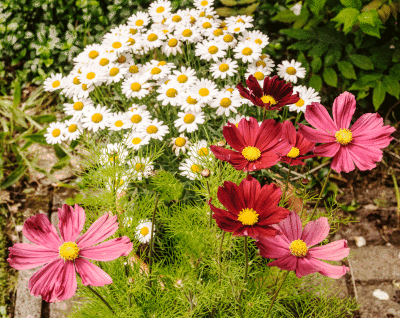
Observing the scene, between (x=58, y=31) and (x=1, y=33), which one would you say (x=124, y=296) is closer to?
(x=58, y=31)

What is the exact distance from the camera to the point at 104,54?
4.87 ft

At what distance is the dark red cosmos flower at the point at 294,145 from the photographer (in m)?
0.80

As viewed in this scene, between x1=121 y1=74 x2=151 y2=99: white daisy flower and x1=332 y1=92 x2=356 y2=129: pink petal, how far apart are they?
2.59ft

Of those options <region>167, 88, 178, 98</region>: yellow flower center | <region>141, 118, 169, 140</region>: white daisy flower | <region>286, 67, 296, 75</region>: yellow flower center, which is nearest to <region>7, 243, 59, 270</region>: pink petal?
<region>141, 118, 169, 140</region>: white daisy flower

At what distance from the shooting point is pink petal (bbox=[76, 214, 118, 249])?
0.71 m

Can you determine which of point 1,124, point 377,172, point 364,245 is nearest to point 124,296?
point 364,245

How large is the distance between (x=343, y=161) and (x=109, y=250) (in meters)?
0.47

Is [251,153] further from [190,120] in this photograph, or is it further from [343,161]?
[190,120]

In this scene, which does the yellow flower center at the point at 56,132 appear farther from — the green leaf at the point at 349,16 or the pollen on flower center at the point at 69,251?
the green leaf at the point at 349,16

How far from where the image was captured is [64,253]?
0.68 meters

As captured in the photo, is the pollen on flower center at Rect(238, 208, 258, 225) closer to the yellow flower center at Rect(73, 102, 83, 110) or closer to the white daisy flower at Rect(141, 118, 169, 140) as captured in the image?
the white daisy flower at Rect(141, 118, 169, 140)

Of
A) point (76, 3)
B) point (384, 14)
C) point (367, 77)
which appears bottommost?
point (367, 77)

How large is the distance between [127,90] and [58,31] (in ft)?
4.05

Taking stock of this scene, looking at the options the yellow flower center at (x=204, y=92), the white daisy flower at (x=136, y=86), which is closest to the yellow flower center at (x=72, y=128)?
the white daisy flower at (x=136, y=86)
